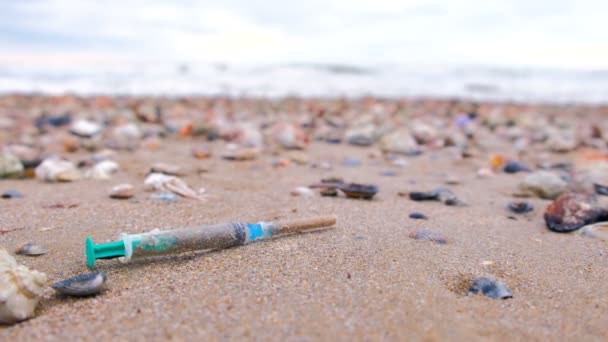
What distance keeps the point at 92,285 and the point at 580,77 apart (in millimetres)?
16012

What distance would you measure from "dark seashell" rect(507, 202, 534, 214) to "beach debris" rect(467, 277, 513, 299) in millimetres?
1059

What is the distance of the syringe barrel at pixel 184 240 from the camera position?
151 centimetres

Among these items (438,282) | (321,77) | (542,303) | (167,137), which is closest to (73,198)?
(438,282)

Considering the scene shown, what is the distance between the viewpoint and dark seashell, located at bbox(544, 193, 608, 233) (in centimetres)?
203

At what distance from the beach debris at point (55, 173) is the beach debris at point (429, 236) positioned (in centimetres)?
192

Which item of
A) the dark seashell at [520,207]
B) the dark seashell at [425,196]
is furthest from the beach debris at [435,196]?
the dark seashell at [520,207]

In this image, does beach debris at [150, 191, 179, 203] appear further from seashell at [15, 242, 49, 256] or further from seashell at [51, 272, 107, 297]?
seashell at [51, 272, 107, 297]

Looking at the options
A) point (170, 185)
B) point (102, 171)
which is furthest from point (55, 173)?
point (170, 185)

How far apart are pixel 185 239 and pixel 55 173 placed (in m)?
1.56

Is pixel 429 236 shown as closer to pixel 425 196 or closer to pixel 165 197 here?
pixel 425 196

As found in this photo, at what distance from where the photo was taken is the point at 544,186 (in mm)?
2701

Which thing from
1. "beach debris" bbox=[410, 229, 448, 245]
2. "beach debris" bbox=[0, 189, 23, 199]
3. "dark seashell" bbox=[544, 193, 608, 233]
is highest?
"dark seashell" bbox=[544, 193, 608, 233]

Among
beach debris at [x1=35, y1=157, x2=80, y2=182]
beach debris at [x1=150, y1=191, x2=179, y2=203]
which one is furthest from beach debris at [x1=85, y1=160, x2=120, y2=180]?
beach debris at [x1=150, y1=191, x2=179, y2=203]

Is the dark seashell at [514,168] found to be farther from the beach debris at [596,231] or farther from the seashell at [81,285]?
the seashell at [81,285]
